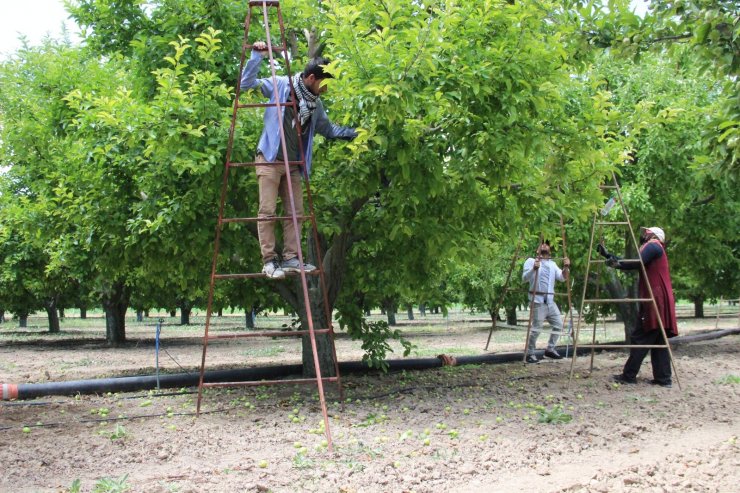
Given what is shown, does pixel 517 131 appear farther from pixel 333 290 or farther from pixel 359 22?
pixel 333 290

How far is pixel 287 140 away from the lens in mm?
7227

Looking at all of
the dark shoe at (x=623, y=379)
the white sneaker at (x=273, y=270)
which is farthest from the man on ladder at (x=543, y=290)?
the white sneaker at (x=273, y=270)

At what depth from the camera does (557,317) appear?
12.9 meters

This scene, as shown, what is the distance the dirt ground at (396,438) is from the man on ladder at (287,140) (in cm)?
177

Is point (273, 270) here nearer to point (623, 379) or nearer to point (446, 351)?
point (623, 379)

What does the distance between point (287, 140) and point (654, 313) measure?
5720 mm

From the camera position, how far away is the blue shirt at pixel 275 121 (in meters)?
6.56

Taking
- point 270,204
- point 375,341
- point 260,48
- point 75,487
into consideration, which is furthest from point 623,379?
point 75,487

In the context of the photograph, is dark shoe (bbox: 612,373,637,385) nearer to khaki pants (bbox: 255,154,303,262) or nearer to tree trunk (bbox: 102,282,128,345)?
khaki pants (bbox: 255,154,303,262)

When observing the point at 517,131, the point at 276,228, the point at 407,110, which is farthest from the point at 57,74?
the point at 517,131

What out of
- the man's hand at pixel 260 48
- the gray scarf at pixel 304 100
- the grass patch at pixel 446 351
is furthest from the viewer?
the grass patch at pixel 446 351

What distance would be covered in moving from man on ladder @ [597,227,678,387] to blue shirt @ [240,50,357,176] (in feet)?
15.5

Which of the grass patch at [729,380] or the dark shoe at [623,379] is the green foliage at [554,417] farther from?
the grass patch at [729,380]

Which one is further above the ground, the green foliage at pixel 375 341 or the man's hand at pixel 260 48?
the man's hand at pixel 260 48
